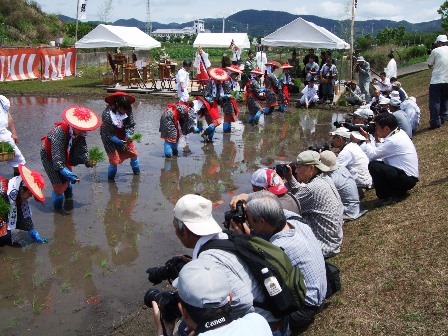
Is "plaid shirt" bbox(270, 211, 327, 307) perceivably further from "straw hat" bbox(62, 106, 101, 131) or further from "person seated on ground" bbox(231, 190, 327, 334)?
"straw hat" bbox(62, 106, 101, 131)

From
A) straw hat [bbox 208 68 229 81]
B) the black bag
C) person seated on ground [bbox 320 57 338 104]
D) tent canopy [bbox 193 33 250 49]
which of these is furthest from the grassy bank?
tent canopy [bbox 193 33 250 49]

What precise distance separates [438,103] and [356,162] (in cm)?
465

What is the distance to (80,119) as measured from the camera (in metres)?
7.02

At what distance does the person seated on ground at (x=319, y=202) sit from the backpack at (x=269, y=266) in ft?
5.09

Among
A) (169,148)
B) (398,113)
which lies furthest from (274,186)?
(169,148)

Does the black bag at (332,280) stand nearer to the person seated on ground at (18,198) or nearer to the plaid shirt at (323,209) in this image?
the plaid shirt at (323,209)

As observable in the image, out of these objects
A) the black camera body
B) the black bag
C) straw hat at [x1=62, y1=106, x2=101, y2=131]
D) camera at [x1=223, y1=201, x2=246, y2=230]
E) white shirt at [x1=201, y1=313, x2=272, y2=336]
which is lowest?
the black bag

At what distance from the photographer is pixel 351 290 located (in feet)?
14.3

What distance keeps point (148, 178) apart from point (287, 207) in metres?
4.60

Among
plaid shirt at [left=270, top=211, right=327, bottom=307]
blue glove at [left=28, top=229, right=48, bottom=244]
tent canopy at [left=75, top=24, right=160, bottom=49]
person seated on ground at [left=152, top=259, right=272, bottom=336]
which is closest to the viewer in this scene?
person seated on ground at [left=152, top=259, right=272, bottom=336]

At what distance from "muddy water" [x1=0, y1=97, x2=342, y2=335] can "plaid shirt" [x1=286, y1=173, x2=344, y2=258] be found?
1.81 meters

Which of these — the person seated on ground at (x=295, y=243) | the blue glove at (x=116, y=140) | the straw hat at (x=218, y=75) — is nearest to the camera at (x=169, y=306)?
the person seated on ground at (x=295, y=243)

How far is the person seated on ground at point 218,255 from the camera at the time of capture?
290 centimetres

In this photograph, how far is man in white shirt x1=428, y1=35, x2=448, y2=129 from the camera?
33.3ft
